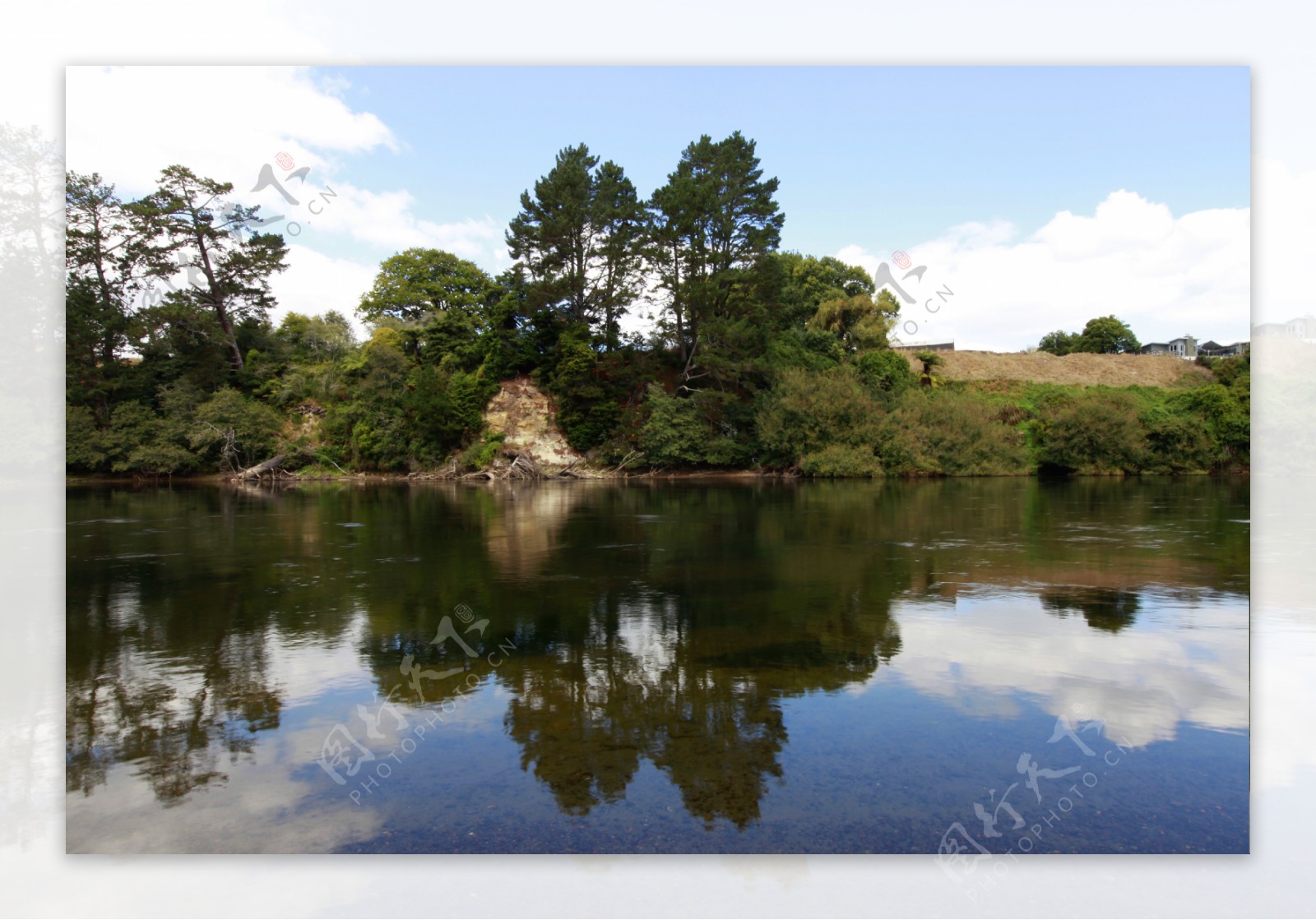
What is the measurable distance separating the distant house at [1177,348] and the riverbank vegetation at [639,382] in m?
1.69

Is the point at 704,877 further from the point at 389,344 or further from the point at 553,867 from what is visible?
the point at 389,344

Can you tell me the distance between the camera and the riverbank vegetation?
31.8 m

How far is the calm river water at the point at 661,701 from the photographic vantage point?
409 centimetres

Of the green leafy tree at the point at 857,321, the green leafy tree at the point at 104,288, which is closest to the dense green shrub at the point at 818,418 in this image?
the green leafy tree at the point at 857,321

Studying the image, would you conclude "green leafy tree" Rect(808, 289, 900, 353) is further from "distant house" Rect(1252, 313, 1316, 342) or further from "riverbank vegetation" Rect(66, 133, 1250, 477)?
"distant house" Rect(1252, 313, 1316, 342)

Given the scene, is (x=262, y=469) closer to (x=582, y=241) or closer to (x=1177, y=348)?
(x=582, y=241)

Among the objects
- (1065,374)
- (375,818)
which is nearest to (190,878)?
(375,818)

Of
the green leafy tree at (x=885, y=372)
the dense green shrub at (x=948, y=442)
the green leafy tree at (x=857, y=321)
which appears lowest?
the dense green shrub at (x=948, y=442)

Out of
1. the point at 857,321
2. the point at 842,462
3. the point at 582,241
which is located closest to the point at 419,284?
the point at 582,241

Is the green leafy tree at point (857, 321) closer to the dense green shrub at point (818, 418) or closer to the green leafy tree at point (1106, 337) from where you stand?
the dense green shrub at point (818, 418)

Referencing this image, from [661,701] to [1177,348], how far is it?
3346 cm

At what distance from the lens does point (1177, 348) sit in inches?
1240

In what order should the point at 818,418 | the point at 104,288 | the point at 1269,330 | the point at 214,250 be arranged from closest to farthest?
the point at 1269,330
the point at 104,288
the point at 214,250
the point at 818,418

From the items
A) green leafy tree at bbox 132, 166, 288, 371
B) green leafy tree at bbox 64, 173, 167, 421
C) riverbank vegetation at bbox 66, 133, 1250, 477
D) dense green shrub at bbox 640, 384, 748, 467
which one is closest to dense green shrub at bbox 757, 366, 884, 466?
riverbank vegetation at bbox 66, 133, 1250, 477
